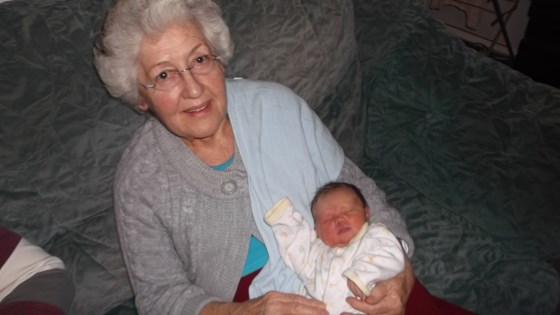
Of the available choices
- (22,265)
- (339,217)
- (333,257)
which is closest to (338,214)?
(339,217)

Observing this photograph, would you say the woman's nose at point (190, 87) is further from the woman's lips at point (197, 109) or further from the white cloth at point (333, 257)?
the white cloth at point (333, 257)

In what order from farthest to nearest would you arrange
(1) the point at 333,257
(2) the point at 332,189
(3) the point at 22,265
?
(2) the point at 332,189
(1) the point at 333,257
(3) the point at 22,265

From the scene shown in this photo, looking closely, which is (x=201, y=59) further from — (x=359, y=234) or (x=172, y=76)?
(x=359, y=234)

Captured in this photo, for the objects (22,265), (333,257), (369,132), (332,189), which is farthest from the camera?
(369,132)

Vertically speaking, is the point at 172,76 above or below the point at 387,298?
above

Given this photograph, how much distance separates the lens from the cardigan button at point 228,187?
129 cm

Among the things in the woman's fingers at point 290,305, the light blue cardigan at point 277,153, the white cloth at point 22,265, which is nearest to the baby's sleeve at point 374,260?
the woman's fingers at point 290,305

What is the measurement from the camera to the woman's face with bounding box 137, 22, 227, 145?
118 cm

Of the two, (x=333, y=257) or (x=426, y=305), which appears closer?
(x=333, y=257)

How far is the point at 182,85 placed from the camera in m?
1.19

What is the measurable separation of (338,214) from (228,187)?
0.32m

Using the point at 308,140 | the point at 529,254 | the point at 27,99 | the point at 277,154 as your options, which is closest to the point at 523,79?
the point at 529,254

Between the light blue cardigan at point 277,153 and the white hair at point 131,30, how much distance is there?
0.23 metres

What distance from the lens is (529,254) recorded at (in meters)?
1.48
